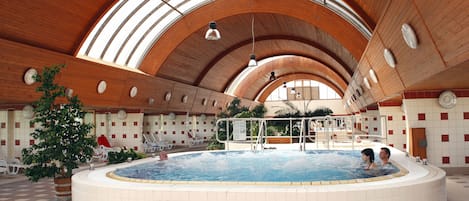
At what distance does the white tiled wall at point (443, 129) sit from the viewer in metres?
10.1

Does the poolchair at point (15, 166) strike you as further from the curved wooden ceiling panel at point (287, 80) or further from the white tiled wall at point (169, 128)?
the curved wooden ceiling panel at point (287, 80)

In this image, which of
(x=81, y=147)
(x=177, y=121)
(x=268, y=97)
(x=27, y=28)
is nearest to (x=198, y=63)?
(x=177, y=121)

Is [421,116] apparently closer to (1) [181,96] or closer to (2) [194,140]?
(1) [181,96]

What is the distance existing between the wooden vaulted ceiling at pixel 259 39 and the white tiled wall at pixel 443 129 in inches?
27.6

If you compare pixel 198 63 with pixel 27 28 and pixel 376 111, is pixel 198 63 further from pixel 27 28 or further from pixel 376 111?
pixel 27 28

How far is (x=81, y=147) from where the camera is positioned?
803 centimetres

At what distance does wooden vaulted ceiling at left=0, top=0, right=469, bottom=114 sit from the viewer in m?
5.84

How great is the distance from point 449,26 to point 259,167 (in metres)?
5.30

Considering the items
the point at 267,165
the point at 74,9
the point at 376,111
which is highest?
the point at 74,9

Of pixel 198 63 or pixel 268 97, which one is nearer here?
pixel 198 63

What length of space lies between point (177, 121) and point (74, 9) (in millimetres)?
14508

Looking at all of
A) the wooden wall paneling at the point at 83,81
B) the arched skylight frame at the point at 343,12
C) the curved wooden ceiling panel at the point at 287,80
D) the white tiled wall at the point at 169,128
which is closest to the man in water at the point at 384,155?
the arched skylight frame at the point at 343,12

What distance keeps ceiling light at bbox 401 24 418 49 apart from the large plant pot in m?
6.53

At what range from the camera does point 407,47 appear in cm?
711
